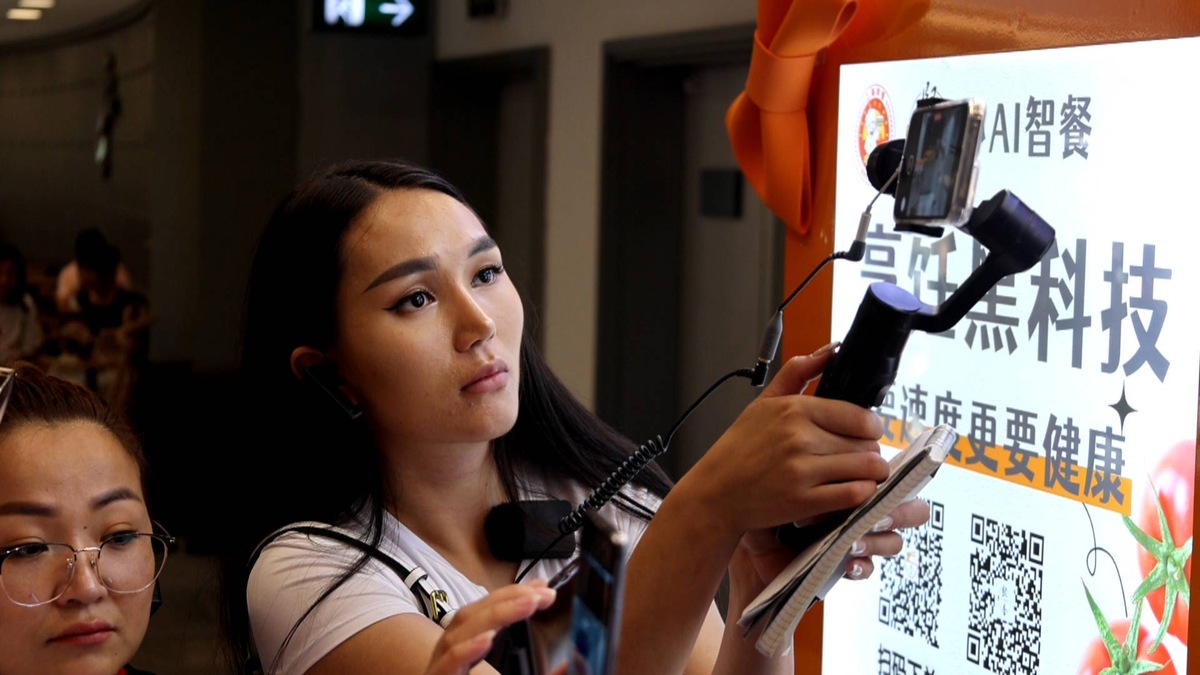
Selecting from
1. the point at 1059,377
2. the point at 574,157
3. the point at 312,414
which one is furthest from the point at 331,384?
the point at 574,157

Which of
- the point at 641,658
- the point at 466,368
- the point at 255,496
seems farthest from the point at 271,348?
the point at 641,658

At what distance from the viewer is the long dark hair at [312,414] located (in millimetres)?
1413

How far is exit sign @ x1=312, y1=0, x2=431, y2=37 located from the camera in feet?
18.7

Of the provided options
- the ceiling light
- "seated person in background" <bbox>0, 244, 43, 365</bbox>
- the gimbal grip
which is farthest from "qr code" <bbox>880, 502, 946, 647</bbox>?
the ceiling light

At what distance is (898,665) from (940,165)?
1377 millimetres

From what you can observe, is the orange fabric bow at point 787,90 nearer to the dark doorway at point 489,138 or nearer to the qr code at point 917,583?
the qr code at point 917,583

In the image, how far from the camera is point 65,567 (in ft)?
4.04

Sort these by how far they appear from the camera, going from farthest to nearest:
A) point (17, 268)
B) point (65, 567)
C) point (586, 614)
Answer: point (17, 268)
point (65, 567)
point (586, 614)

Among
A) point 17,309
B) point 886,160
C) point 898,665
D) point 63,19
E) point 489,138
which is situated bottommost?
point 898,665

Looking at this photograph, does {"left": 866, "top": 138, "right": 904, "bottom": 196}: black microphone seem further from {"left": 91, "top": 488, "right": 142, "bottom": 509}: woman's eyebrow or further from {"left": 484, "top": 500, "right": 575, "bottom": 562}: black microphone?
{"left": 91, "top": 488, "right": 142, "bottom": 509}: woman's eyebrow

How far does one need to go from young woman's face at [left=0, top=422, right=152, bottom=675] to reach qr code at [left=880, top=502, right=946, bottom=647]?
1.13 m

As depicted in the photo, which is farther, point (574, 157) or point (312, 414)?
point (574, 157)

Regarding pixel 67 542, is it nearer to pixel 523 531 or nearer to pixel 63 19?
pixel 523 531

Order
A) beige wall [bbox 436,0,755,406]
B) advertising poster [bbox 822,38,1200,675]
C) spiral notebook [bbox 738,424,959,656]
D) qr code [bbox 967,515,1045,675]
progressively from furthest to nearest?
1. beige wall [bbox 436,0,755,406]
2. qr code [bbox 967,515,1045,675]
3. advertising poster [bbox 822,38,1200,675]
4. spiral notebook [bbox 738,424,959,656]
